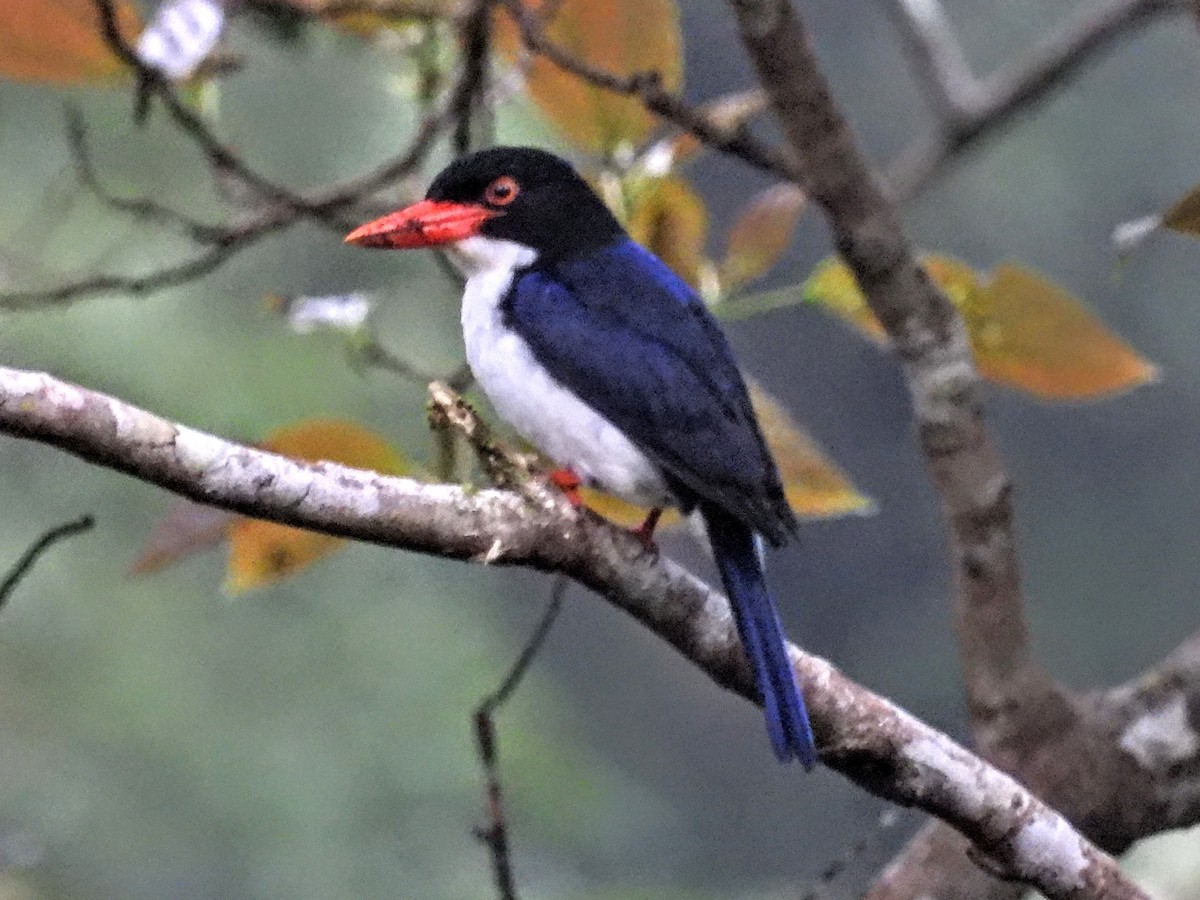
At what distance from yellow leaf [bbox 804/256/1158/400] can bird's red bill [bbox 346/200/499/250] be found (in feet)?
1.81

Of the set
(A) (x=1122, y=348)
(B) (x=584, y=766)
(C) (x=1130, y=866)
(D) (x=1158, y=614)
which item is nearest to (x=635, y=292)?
(A) (x=1122, y=348)

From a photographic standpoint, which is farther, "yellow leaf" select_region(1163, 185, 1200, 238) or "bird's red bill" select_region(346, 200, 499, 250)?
"bird's red bill" select_region(346, 200, 499, 250)

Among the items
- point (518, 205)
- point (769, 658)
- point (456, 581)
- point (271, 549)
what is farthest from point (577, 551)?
point (456, 581)

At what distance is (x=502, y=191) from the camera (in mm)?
2078

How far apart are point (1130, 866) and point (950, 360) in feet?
4.83

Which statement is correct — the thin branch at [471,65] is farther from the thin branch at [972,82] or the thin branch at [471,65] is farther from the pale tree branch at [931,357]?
the thin branch at [972,82]

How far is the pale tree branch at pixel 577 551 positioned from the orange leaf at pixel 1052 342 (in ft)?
1.34

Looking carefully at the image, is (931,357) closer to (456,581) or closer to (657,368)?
(657,368)

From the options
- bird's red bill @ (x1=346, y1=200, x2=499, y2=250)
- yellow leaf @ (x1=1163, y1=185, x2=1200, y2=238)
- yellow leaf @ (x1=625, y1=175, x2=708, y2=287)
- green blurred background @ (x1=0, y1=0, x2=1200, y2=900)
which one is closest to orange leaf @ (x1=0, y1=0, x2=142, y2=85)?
bird's red bill @ (x1=346, y1=200, x2=499, y2=250)

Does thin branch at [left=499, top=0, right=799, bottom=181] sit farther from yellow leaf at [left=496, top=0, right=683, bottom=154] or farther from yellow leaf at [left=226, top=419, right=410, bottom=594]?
yellow leaf at [left=226, top=419, right=410, bottom=594]

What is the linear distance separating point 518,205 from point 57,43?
519 millimetres

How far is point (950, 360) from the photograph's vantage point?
6.57ft

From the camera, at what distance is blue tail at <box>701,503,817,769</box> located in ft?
5.15

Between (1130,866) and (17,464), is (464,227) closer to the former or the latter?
(17,464)
